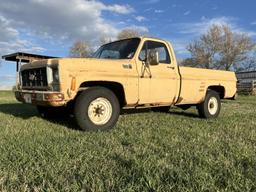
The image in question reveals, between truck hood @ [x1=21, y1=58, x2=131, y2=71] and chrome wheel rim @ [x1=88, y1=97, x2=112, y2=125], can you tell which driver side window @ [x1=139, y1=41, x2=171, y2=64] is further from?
chrome wheel rim @ [x1=88, y1=97, x2=112, y2=125]

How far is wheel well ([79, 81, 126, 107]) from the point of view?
277 inches

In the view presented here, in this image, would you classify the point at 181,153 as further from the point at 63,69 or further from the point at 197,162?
the point at 63,69

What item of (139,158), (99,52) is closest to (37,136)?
(139,158)

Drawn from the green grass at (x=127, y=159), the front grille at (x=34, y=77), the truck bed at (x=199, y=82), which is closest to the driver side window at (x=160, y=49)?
the truck bed at (x=199, y=82)

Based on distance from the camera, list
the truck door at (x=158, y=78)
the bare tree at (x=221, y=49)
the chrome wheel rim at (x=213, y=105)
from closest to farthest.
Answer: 1. the truck door at (x=158, y=78)
2. the chrome wheel rim at (x=213, y=105)
3. the bare tree at (x=221, y=49)

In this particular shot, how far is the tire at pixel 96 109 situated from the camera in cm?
661

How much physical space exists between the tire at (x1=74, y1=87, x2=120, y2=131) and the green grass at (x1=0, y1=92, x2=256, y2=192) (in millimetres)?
259

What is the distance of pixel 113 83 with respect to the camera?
7289mm

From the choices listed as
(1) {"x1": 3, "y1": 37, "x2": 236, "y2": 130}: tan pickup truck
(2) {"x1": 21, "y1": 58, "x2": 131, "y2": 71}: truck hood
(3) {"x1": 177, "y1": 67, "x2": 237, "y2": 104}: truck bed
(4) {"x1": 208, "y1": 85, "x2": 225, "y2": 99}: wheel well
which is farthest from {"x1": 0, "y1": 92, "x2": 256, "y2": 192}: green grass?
(4) {"x1": 208, "y1": 85, "x2": 225, "y2": 99}: wheel well

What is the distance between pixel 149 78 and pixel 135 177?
4274 mm

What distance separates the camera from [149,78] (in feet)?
25.8

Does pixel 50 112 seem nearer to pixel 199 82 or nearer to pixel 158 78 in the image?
pixel 158 78

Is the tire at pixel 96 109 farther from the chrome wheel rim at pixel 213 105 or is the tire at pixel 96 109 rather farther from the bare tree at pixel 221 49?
the bare tree at pixel 221 49

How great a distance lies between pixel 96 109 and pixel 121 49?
181cm
